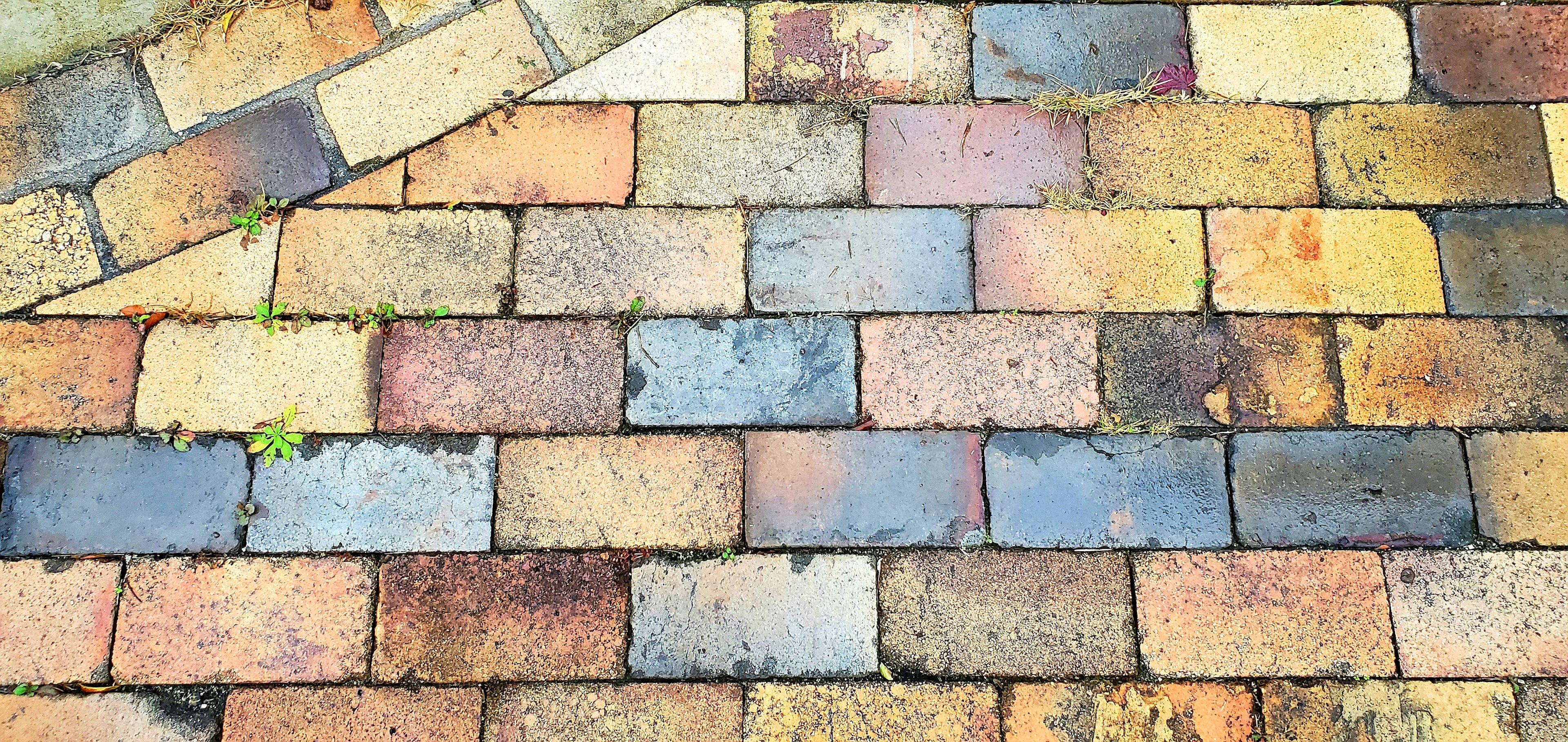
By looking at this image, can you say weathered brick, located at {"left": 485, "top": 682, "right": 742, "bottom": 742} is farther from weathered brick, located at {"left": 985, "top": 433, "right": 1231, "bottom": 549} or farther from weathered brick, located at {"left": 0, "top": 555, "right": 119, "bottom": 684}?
weathered brick, located at {"left": 0, "top": 555, "right": 119, "bottom": 684}

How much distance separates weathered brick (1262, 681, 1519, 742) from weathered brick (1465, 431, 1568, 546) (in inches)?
17.3

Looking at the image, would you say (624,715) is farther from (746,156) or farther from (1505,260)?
(1505,260)

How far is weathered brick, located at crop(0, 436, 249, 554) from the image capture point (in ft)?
7.48

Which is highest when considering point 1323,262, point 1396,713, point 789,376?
point 1323,262

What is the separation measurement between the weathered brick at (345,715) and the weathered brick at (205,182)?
4.40 ft

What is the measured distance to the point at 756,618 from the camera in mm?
2258

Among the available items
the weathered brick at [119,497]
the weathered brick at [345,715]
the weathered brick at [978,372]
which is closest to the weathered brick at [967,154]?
the weathered brick at [978,372]

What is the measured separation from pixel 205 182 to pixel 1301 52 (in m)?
3.45

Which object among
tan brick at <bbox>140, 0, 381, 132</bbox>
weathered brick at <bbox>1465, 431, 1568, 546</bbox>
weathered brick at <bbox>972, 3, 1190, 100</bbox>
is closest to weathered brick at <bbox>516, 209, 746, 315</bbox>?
tan brick at <bbox>140, 0, 381, 132</bbox>

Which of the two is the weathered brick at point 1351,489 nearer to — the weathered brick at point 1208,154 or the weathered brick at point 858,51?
the weathered brick at point 1208,154

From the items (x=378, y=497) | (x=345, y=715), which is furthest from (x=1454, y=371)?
(x=345, y=715)

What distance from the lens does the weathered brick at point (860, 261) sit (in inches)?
95.2

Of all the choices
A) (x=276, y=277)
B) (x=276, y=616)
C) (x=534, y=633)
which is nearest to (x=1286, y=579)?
(x=534, y=633)

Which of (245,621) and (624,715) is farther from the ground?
(245,621)
